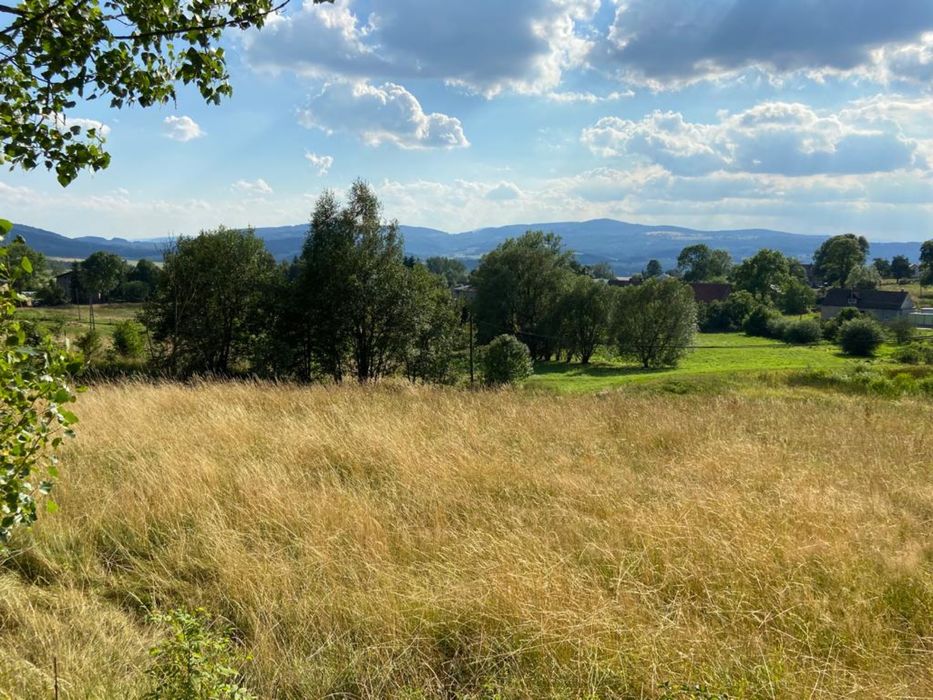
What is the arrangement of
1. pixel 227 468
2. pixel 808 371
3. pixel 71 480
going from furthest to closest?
pixel 808 371
pixel 227 468
pixel 71 480

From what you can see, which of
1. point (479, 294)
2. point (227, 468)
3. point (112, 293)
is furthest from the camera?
point (112, 293)

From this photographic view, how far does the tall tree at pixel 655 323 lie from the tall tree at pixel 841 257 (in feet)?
244

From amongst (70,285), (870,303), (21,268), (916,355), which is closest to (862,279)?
(870,303)

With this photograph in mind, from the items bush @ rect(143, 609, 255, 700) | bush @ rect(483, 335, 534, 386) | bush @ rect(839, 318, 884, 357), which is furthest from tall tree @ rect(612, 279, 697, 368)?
bush @ rect(143, 609, 255, 700)

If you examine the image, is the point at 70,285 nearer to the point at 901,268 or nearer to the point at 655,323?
the point at 655,323

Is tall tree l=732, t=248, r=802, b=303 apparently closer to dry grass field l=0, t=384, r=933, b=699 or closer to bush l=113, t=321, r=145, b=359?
bush l=113, t=321, r=145, b=359

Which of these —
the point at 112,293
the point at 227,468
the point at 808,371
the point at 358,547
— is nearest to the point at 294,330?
the point at 227,468

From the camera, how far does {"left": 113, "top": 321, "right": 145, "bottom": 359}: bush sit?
3356 cm

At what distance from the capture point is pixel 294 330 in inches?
1207

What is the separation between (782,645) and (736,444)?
408 cm

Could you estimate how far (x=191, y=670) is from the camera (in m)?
2.27

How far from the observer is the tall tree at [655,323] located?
199 ft

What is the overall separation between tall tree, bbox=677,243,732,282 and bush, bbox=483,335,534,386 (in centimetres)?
11448

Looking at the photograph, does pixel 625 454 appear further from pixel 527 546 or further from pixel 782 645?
pixel 782 645
